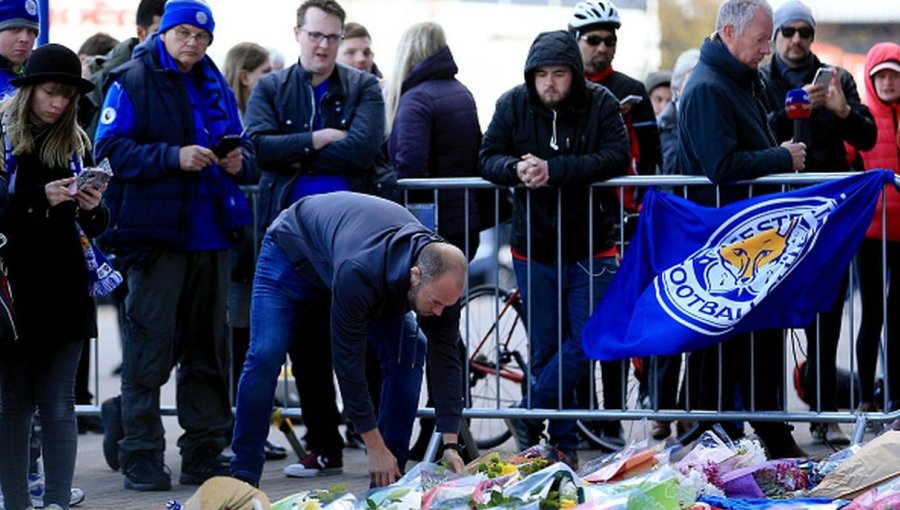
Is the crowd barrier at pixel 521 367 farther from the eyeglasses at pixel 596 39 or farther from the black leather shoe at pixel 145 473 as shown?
the eyeglasses at pixel 596 39

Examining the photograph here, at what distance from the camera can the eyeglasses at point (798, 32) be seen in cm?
990

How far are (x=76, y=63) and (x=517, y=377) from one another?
11.8 ft

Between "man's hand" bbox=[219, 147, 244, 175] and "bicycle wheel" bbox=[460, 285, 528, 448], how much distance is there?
1575mm

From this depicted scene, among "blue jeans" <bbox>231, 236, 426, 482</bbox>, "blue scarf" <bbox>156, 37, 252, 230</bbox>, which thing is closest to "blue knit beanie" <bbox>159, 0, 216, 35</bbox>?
"blue scarf" <bbox>156, 37, 252, 230</bbox>

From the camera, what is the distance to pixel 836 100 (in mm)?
9484

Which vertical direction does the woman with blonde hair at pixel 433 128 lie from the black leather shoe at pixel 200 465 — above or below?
above

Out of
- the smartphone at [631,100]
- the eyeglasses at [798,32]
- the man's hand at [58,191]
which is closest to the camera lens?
the man's hand at [58,191]

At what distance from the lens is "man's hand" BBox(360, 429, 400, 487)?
22.5 feet

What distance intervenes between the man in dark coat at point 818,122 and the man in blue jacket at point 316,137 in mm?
2251

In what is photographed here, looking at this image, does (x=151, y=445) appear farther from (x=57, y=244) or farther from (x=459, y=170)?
(x=459, y=170)

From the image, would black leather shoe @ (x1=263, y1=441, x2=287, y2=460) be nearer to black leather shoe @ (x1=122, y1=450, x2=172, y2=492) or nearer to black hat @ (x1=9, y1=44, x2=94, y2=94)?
black leather shoe @ (x1=122, y1=450, x2=172, y2=492)

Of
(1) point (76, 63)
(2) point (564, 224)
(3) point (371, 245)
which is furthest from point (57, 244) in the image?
(2) point (564, 224)

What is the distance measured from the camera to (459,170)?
9781 millimetres

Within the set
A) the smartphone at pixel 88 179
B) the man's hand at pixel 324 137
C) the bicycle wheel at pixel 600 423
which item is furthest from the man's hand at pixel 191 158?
the bicycle wheel at pixel 600 423
